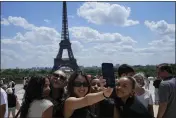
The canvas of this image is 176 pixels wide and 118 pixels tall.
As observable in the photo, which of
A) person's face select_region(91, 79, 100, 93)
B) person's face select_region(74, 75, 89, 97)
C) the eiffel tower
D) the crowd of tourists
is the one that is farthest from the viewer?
the eiffel tower

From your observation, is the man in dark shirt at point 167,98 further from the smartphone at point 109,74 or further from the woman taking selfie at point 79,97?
the smartphone at point 109,74

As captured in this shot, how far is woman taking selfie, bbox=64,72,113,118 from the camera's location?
9.81 ft

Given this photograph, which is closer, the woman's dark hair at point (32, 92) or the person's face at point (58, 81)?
the woman's dark hair at point (32, 92)

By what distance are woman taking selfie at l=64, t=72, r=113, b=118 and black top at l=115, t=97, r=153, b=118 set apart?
1.21ft

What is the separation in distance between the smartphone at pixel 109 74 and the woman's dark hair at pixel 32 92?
2.89ft

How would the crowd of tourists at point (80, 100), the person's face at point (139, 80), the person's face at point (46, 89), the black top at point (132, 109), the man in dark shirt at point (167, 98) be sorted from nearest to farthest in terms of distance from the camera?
the crowd of tourists at point (80, 100), the black top at point (132, 109), the person's face at point (46, 89), the man in dark shirt at point (167, 98), the person's face at point (139, 80)

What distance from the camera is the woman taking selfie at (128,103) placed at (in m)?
3.35

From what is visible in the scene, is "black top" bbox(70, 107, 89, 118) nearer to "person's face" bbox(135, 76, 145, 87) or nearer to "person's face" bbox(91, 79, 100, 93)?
"person's face" bbox(91, 79, 100, 93)

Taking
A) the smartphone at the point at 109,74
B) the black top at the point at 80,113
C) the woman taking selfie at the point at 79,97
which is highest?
the smartphone at the point at 109,74

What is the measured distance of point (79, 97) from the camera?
3.43 m

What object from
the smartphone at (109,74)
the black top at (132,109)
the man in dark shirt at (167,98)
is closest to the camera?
the smartphone at (109,74)

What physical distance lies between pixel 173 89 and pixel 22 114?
221cm

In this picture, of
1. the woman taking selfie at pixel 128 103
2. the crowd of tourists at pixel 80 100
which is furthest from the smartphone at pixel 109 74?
the woman taking selfie at pixel 128 103

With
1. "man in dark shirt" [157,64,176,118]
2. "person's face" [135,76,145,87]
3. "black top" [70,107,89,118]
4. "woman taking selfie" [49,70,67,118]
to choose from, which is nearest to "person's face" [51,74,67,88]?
"woman taking selfie" [49,70,67,118]
